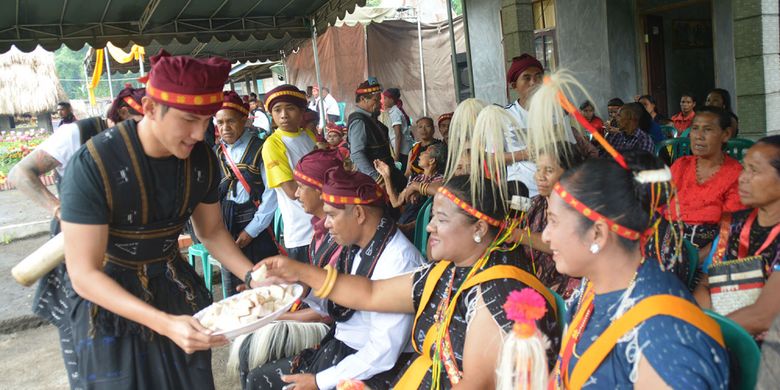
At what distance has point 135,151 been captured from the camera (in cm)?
191

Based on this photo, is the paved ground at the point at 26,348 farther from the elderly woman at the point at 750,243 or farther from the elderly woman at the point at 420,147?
the elderly woman at the point at 750,243

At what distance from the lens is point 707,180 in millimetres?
3223

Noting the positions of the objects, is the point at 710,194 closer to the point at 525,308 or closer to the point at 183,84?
the point at 525,308

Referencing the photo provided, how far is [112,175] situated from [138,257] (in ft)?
1.04

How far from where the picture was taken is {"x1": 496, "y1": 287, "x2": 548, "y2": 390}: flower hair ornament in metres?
1.43

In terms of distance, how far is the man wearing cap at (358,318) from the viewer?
89.8 inches

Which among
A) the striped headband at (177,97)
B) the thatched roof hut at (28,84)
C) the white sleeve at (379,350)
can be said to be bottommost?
the white sleeve at (379,350)

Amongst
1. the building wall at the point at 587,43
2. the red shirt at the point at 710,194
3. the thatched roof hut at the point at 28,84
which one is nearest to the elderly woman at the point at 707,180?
the red shirt at the point at 710,194

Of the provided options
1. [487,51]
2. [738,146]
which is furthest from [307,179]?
[487,51]

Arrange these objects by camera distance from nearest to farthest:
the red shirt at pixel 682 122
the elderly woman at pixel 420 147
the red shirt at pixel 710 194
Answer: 1. the red shirt at pixel 710 194
2. the elderly woman at pixel 420 147
3. the red shirt at pixel 682 122

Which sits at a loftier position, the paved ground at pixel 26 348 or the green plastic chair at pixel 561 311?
the green plastic chair at pixel 561 311

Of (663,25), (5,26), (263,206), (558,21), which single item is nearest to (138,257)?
(263,206)

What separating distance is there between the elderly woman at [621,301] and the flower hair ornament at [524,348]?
13 centimetres

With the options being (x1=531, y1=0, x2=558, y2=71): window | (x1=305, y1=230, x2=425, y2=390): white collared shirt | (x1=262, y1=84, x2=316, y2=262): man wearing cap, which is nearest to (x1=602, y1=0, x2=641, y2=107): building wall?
(x1=531, y1=0, x2=558, y2=71): window
